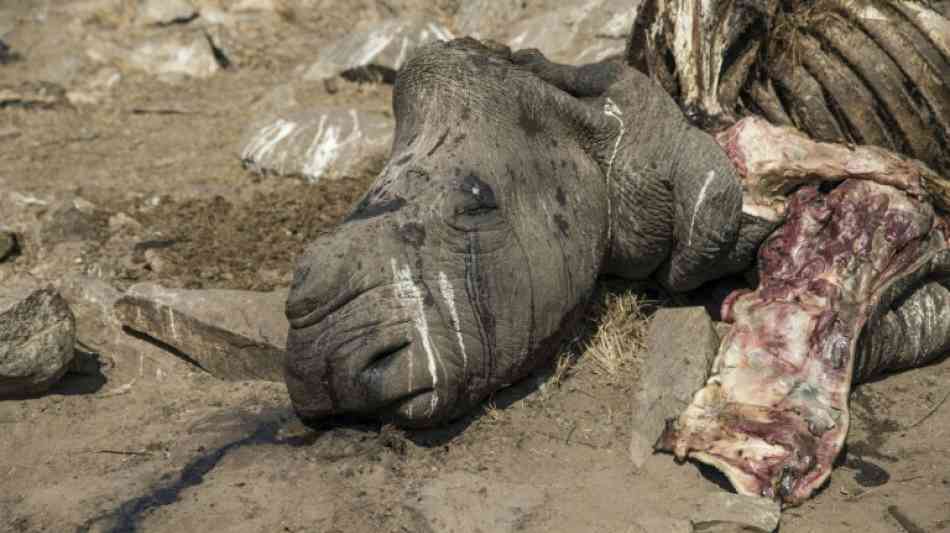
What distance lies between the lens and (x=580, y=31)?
6.82 meters

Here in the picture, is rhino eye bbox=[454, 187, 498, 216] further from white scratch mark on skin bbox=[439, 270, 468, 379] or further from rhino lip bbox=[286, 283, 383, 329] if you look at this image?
rhino lip bbox=[286, 283, 383, 329]

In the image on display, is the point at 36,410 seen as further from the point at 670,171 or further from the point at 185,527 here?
the point at 670,171

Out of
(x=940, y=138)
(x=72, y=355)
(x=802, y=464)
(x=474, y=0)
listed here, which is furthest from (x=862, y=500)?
(x=474, y=0)

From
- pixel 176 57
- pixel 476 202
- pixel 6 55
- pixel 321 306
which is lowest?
pixel 6 55

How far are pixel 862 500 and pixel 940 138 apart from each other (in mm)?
1808

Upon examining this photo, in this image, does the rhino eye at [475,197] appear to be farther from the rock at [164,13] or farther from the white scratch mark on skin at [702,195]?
the rock at [164,13]

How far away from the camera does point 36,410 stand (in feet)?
12.4

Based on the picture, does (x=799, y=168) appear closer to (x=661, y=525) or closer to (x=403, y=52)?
(x=661, y=525)

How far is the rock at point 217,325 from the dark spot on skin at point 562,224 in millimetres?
1063

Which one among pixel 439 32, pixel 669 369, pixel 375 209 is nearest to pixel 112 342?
pixel 375 209

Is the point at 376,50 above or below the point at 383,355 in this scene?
below

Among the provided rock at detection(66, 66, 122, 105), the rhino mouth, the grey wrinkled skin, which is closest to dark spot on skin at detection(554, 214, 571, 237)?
the grey wrinkled skin

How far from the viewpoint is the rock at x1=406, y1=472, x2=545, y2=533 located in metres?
3.02

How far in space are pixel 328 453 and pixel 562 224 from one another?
1.08 m
